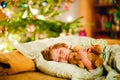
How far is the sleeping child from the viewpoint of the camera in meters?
1.78

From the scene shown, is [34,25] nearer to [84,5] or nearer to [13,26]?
[13,26]

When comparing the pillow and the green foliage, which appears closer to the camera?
the pillow

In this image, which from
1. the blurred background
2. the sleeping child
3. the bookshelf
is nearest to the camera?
the sleeping child

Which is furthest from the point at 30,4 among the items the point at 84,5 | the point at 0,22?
the point at 84,5

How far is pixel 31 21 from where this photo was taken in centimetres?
256

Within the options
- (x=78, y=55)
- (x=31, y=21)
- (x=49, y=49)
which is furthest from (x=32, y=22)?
(x=78, y=55)

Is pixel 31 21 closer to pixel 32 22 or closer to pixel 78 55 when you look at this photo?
pixel 32 22

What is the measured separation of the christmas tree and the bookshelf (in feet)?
4.17

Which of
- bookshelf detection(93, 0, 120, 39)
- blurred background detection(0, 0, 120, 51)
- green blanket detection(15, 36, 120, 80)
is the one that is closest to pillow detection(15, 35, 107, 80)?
green blanket detection(15, 36, 120, 80)

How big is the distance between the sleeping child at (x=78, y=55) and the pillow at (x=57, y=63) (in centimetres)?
4

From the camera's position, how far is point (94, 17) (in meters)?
4.13

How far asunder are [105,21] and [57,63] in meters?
2.44

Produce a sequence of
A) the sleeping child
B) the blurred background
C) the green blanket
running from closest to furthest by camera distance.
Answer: the green blanket < the sleeping child < the blurred background

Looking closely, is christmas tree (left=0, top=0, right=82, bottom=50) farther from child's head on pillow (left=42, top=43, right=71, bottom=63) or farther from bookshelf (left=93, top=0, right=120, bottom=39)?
bookshelf (left=93, top=0, right=120, bottom=39)
